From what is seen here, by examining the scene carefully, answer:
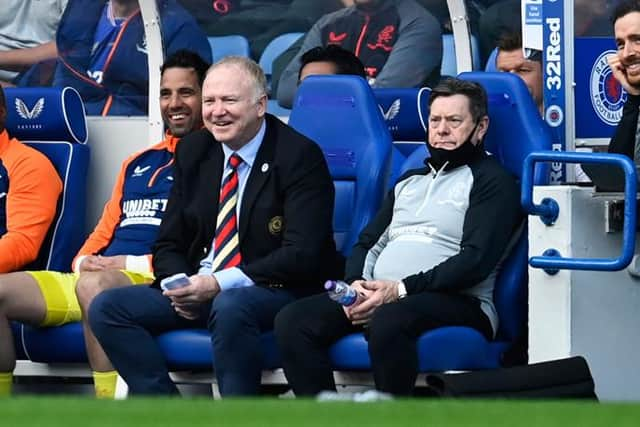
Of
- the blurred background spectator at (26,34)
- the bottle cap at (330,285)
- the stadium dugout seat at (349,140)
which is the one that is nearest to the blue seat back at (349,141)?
the stadium dugout seat at (349,140)

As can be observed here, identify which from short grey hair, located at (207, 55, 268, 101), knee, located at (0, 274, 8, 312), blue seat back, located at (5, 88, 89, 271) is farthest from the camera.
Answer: blue seat back, located at (5, 88, 89, 271)

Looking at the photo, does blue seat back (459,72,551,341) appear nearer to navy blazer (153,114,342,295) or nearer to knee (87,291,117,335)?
navy blazer (153,114,342,295)

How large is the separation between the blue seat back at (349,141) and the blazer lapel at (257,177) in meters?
0.35

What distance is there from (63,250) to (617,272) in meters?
2.85

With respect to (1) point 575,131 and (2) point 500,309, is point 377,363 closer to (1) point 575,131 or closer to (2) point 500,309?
(2) point 500,309

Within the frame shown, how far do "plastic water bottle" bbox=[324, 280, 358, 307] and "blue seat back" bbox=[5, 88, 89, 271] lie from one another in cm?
200

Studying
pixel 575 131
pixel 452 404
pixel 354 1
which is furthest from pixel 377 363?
pixel 354 1

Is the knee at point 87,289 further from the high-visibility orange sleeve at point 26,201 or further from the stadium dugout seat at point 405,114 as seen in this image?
the stadium dugout seat at point 405,114

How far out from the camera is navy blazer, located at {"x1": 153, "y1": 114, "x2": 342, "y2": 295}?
743 centimetres

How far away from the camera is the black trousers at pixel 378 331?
6910 mm

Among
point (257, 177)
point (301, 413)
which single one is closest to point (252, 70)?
point (257, 177)

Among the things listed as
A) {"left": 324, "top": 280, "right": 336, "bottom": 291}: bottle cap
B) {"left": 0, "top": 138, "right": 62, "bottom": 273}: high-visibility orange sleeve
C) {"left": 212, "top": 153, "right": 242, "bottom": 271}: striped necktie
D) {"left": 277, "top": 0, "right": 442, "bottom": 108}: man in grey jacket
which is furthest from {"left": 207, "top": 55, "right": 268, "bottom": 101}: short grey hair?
{"left": 0, "top": 138, "right": 62, "bottom": 273}: high-visibility orange sleeve

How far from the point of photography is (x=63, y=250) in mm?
8719

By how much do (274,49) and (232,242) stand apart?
170 cm
